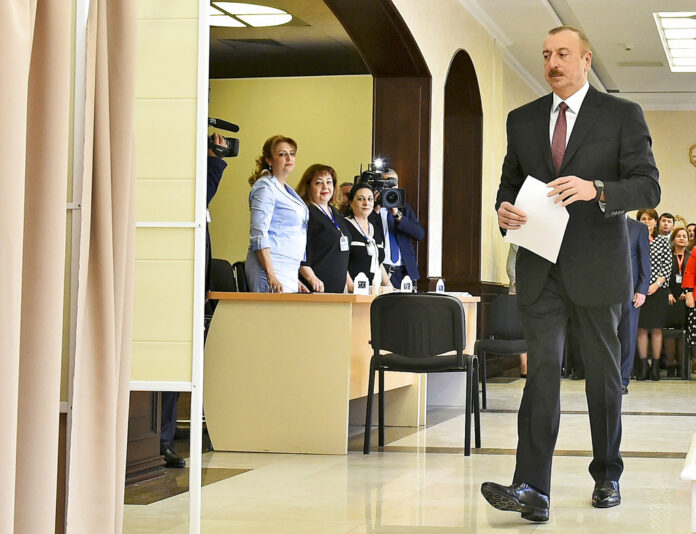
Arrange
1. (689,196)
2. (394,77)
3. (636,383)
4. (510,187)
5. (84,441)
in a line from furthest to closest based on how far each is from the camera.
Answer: (689,196) → (636,383) → (394,77) → (510,187) → (84,441)

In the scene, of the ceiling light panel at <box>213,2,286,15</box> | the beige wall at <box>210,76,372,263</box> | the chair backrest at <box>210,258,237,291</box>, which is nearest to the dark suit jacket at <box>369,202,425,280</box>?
the chair backrest at <box>210,258,237,291</box>

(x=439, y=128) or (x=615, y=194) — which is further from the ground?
(x=439, y=128)

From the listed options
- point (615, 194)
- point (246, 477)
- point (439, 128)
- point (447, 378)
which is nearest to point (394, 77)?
point (439, 128)

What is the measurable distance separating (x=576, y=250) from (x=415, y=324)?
199cm

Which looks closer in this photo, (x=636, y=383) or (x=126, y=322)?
(x=126, y=322)

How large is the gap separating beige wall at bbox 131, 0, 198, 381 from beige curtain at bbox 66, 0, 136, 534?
16.7 inches

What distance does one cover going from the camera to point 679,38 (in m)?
12.0

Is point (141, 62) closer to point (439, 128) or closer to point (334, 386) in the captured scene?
point (334, 386)

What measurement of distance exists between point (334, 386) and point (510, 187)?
1.88 m

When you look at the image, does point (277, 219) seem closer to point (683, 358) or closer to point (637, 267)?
point (637, 267)

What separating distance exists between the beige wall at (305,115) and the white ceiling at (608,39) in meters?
1.99

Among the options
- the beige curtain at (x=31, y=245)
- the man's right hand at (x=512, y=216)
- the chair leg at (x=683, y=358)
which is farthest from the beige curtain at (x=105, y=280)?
the chair leg at (x=683, y=358)

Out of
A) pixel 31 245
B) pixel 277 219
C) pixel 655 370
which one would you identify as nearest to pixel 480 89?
pixel 655 370

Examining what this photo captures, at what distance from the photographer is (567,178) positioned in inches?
144
